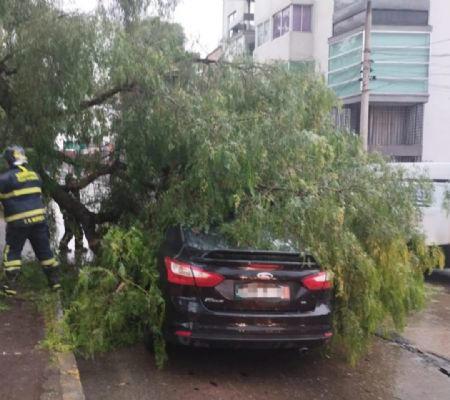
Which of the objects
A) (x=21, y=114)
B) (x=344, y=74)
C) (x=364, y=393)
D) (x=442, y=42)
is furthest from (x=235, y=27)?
(x=364, y=393)

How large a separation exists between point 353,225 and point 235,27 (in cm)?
4120

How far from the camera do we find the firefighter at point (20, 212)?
242 inches

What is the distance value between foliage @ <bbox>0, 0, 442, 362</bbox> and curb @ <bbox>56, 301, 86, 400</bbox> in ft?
→ 1.07

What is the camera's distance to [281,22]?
35250mm

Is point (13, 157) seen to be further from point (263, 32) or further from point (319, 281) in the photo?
point (263, 32)

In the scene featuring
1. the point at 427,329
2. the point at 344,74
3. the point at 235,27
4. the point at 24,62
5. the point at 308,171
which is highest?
the point at 235,27

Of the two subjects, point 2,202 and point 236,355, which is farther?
point 2,202

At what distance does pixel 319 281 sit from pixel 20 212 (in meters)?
3.29

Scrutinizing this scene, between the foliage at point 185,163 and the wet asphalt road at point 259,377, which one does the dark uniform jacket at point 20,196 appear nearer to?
the foliage at point 185,163

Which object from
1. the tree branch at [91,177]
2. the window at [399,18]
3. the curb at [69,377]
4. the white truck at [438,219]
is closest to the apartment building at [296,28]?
the window at [399,18]

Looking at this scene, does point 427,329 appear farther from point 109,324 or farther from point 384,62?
point 384,62

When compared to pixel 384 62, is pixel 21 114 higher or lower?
lower

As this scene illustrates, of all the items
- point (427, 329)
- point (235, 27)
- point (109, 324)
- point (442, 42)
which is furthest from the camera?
point (235, 27)

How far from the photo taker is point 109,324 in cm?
509
